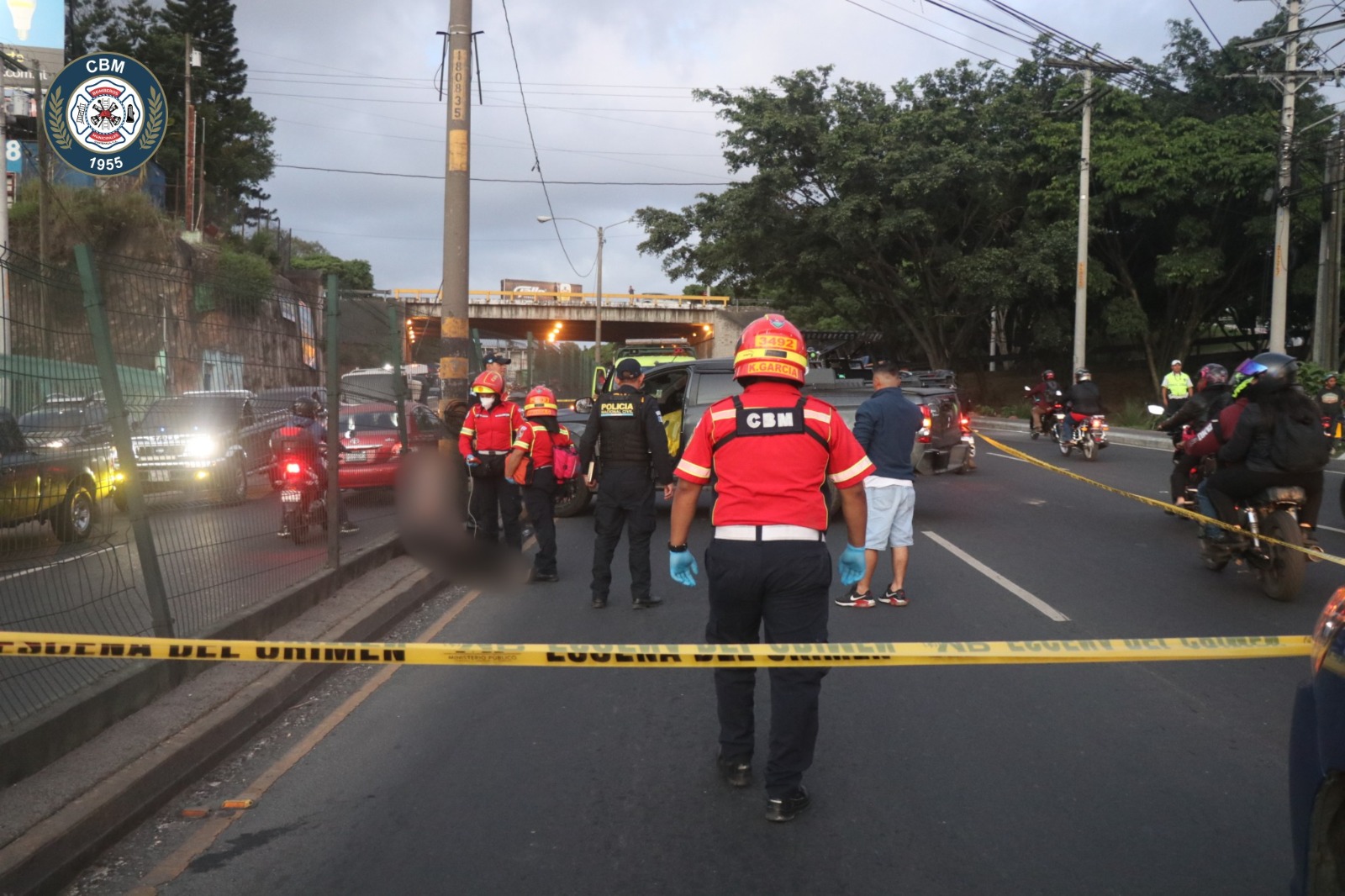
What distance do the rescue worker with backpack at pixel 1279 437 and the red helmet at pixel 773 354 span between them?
4.94 m

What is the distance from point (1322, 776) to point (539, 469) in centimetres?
744

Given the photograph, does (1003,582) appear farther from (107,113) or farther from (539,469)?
(107,113)

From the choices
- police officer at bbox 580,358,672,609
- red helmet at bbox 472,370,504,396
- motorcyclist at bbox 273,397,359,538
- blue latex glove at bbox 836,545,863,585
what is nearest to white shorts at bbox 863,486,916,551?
police officer at bbox 580,358,672,609

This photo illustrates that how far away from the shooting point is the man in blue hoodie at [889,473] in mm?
8633

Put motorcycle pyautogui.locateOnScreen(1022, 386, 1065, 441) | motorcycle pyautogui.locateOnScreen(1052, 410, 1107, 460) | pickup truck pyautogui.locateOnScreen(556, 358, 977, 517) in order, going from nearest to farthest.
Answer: pickup truck pyautogui.locateOnScreen(556, 358, 977, 517) → motorcycle pyautogui.locateOnScreen(1052, 410, 1107, 460) → motorcycle pyautogui.locateOnScreen(1022, 386, 1065, 441)

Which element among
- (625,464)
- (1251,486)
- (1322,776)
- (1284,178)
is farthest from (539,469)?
(1284,178)

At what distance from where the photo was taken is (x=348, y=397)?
11195mm

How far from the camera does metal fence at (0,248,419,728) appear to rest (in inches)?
187

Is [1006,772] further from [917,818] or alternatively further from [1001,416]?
[1001,416]

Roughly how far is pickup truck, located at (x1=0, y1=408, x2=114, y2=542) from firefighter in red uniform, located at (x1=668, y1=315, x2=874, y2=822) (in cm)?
257

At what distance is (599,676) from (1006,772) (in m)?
2.50

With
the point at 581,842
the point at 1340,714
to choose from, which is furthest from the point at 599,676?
the point at 1340,714

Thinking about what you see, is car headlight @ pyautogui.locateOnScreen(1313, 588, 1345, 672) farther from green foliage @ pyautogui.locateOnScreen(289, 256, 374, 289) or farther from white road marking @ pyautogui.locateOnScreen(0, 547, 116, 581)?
green foliage @ pyautogui.locateOnScreen(289, 256, 374, 289)

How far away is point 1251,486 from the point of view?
27.9 feet
